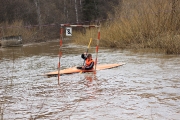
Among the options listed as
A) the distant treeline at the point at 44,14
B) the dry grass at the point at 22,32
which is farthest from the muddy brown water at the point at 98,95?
the distant treeline at the point at 44,14

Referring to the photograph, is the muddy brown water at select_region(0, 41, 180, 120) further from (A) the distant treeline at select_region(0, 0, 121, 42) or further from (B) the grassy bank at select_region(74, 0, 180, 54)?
(A) the distant treeline at select_region(0, 0, 121, 42)

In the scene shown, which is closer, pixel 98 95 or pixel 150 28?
pixel 98 95

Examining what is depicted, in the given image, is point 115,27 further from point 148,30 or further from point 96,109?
Answer: point 96,109

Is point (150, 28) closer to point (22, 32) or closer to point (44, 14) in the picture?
point (22, 32)

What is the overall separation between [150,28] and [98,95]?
447 inches

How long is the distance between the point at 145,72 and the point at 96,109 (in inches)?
185

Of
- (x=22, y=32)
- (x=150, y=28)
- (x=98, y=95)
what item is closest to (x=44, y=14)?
(x=22, y=32)

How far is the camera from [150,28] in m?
18.1

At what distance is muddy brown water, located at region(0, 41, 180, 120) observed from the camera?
6.00 meters

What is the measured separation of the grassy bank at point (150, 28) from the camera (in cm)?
1630

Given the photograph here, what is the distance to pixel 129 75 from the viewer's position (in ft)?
33.7

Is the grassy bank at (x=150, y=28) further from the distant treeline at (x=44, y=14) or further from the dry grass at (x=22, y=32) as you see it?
the dry grass at (x=22, y=32)

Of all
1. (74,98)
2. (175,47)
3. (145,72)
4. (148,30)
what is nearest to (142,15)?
(148,30)

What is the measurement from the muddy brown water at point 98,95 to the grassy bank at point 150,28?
4547 millimetres
